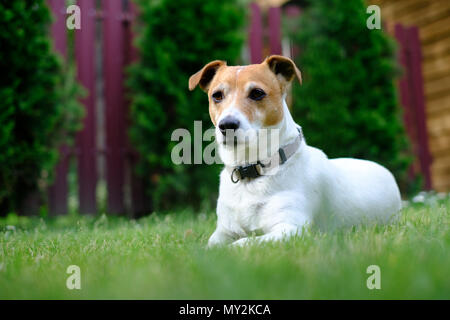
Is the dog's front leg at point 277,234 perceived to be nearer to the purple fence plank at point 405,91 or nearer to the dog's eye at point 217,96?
the dog's eye at point 217,96

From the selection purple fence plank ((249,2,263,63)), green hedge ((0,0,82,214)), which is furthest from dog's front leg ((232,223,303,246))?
purple fence plank ((249,2,263,63))

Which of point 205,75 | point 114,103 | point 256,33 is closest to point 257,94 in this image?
point 205,75

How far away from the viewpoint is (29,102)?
5113 mm

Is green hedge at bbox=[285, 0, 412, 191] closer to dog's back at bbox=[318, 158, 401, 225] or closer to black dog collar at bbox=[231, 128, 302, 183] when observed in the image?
dog's back at bbox=[318, 158, 401, 225]

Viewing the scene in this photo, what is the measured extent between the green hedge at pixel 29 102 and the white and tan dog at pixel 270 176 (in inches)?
109

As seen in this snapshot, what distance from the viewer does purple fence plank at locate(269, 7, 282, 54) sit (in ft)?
23.9

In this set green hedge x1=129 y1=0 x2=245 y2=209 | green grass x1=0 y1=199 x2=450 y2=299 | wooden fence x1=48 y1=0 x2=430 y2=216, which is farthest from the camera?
wooden fence x1=48 y1=0 x2=430 y2=216

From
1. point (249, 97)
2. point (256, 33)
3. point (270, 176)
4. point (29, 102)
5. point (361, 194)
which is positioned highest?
point (256, 33)

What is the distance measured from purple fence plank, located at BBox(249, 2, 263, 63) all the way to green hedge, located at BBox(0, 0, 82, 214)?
117 inches

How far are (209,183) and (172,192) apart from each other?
0.55 meters

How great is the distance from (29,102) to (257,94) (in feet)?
11.0

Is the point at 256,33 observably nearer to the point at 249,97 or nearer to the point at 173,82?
the point at 173,82

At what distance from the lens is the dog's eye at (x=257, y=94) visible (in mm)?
2906
